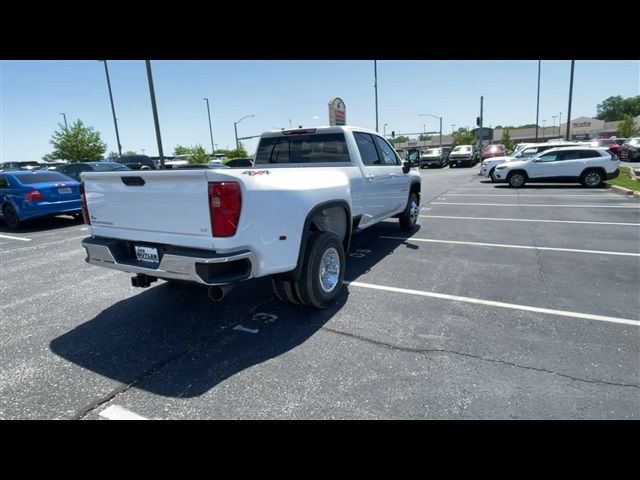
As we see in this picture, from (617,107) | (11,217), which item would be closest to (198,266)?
(11,217)

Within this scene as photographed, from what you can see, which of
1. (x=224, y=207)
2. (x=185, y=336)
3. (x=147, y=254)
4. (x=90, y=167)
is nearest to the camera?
(x=224, y=207)

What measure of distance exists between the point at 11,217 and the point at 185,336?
9.13 m

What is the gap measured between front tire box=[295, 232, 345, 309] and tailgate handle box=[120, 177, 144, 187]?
1692mm

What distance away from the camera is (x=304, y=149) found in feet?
18.4

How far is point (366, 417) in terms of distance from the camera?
2398mm

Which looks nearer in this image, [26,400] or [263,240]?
[26,400]

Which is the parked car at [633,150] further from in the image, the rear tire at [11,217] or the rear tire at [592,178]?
the rear tire at [11,217]

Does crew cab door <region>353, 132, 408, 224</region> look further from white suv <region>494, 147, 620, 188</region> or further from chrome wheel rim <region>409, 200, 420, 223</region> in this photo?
white suv <region>494, 147, 620, 188</region>

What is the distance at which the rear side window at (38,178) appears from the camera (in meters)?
9.47

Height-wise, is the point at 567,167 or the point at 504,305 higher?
the point at 567,167

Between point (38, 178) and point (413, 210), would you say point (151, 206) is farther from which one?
point (38, 178)

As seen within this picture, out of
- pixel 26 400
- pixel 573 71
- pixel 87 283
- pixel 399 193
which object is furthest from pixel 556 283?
pixel 573 71

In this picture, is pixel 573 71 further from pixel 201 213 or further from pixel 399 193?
pixel 201 213
